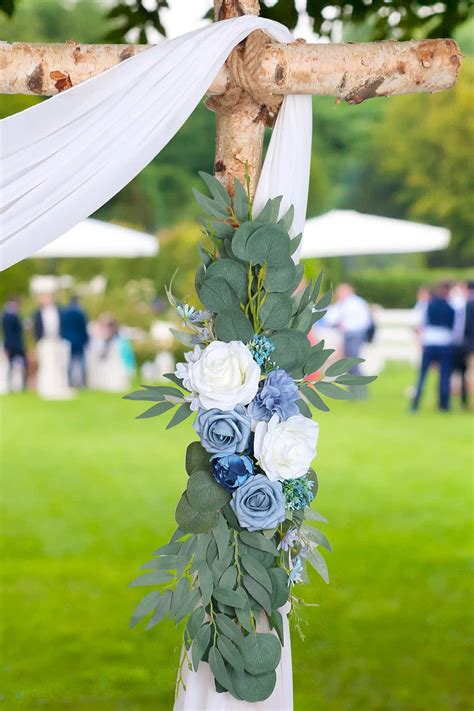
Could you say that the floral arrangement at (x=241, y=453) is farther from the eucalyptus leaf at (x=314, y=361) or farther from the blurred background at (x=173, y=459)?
the blurred background at (x=173, y=459)

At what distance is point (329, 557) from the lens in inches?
199

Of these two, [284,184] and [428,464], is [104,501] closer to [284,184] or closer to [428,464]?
[428,464]

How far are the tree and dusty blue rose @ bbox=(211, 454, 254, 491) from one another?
2269 mm

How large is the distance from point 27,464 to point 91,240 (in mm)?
4225

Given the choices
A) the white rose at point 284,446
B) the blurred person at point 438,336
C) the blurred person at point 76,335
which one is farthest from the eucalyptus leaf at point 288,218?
the blurred person at point 76,335

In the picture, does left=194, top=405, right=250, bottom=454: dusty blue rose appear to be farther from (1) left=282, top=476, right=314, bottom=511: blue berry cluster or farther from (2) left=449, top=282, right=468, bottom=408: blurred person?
(2) left=449, top=282, right=468, bottom=408: blurred person

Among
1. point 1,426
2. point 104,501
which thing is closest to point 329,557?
point 104,501

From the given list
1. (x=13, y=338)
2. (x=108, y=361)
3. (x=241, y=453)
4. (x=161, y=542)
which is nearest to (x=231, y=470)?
(x=241, y=453)

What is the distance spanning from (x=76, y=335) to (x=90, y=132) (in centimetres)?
906

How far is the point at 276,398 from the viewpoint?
2117mm

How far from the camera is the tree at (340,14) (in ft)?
12.4

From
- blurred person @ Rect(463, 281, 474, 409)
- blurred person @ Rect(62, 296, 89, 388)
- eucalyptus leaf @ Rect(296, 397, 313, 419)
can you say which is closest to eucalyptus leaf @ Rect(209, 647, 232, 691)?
eucalyptus leaf @ Rect(296, 397, 313, 419)

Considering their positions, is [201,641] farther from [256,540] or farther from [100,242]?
[100,242]

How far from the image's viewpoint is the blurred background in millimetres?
3746
